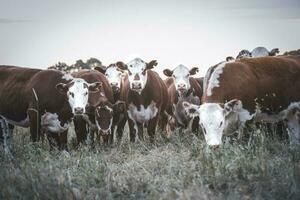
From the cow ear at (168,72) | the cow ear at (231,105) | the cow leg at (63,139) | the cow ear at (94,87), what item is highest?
the cow ear at (168,72)

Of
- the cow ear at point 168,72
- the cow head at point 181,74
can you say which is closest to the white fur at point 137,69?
the cow head at point 181,74

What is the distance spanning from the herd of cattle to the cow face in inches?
2.8

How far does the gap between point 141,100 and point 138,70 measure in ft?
2.09

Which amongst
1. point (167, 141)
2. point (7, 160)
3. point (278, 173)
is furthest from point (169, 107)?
point (278, 173)

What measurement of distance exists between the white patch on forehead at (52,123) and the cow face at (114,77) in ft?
7.55

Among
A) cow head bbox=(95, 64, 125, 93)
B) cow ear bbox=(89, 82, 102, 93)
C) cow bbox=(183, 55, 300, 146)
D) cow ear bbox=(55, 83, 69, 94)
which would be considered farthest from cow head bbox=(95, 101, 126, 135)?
cow bbox=(183, 55, 300, 146)

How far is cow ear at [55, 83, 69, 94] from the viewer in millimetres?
8414

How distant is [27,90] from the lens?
28.9 ft

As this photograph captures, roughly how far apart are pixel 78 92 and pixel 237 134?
2965 millimetres

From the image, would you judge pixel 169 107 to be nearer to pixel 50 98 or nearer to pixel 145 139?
pixel 145 139

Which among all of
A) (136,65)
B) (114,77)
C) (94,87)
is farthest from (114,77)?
(94,87)

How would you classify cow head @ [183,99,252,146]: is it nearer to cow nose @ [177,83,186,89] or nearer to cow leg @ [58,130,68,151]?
cow nose @ [177,83,186,89]

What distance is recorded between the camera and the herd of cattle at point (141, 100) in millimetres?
7766

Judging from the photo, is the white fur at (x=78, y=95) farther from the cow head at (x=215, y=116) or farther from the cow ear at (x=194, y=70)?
the cow ear at (x=194, y=70)
